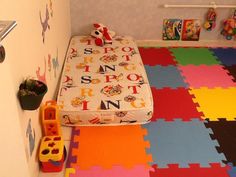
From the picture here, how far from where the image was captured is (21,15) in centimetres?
117

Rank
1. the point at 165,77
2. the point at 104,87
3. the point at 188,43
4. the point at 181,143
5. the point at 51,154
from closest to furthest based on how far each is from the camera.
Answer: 1. the point at 51,154
2. the point at 181,143
3. the point at 104,87
4. the point at 165,77
5. the point at 188,43

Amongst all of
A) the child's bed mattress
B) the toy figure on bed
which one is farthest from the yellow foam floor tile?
the toy figure on bed

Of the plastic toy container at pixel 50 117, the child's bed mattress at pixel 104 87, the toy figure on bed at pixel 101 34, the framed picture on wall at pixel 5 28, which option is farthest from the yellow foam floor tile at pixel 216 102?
the framed picture on wall at pixel 5 28

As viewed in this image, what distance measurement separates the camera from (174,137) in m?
1.73

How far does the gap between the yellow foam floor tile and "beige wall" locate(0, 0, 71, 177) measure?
1.02 meters

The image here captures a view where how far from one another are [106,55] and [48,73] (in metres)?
0.75

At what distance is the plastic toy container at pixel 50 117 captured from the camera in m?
1.49

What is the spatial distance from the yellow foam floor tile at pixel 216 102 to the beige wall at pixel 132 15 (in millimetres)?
816

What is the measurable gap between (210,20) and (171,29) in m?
0.36

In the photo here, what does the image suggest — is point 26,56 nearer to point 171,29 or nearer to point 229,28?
point 171,29

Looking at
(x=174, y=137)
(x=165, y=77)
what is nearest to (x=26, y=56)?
(x=174, y=137)

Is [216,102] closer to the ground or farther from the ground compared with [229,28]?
closer to the ground

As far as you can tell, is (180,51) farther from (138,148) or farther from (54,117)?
(54,117)

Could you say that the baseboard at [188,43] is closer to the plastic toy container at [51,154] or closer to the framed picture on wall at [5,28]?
the plastic toy container at [51,154]
